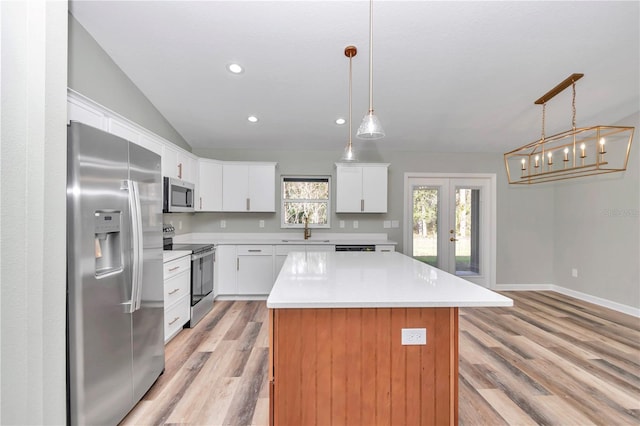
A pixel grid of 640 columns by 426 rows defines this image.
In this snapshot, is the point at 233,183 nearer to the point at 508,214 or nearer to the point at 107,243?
the point at 107,243

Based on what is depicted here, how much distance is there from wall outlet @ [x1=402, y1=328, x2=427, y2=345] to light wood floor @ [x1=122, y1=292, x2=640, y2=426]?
0.81 metres

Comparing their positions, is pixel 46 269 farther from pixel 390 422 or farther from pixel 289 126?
pixel 289 126

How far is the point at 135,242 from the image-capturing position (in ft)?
5.74

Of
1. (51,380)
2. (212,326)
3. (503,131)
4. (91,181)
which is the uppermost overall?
(503,131)

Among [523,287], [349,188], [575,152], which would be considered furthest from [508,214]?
[349,188]

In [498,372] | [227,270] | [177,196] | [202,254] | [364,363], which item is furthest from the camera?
[227,270]

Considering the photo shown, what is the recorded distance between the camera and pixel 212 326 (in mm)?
3180

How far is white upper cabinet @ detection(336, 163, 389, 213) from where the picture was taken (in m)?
4.34

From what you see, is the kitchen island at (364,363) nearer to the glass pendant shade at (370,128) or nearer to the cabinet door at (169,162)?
the glass pendant shade at (370,128)

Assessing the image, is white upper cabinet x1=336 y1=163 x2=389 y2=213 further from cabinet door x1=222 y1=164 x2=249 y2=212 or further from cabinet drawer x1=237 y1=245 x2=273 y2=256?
cabinet door x1=222 y1=164 x2=249 y2=212

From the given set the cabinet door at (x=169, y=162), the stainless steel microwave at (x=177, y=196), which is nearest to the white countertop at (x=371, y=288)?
the stainless steel microwave at (x=177, y=196)

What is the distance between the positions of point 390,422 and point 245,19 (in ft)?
9.55

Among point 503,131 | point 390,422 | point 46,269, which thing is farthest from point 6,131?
point 503,131

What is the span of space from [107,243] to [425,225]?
14.3ft
